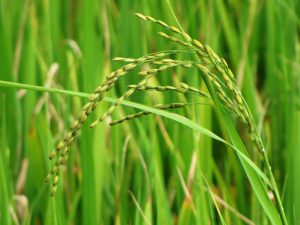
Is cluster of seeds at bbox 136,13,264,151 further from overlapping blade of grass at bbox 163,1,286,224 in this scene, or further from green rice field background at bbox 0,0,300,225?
green rice field background at bbox 0,0,300,225

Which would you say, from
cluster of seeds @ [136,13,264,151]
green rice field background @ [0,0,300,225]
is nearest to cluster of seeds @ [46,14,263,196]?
cluster of seeds @ [136,13,264,151]

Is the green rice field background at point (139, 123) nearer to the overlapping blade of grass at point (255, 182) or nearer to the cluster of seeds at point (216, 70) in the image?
the overlapping blade of grass at point (255, 182)

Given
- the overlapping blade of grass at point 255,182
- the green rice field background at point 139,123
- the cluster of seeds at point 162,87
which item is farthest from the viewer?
the green rice field background at point 139,123

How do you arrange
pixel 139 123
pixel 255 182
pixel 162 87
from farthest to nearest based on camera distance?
1. pixel 139 123
2. pixel 255 182
3. pixel 162 87

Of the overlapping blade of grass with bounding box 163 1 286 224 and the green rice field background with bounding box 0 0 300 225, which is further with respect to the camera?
the green rice field background with bounding box 0 0 300 225

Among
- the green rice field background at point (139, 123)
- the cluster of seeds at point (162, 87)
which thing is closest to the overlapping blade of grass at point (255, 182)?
the cluster of seeds at point (162, 87)

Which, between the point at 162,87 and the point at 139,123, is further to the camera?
the point at 139,123

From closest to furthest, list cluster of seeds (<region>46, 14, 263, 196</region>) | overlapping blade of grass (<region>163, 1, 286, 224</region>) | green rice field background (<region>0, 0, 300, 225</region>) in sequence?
cluster of seeds (<region>46, 14, 263, 196</region>)
overlapping blade of grass (<region>163, 1, 286, 224</region>)
green rice field background (<region>0, 0, 300, 225</region>)

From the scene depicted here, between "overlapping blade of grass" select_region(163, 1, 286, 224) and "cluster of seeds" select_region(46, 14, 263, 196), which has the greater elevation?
"cluster of seeds" select_region(46, 14, 263, 196)

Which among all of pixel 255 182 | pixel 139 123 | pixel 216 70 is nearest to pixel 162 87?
pixel 216 70

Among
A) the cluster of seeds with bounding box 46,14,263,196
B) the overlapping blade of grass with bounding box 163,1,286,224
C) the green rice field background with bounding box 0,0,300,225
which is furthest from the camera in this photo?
the green rice field background with bounding box 0,0,300,225

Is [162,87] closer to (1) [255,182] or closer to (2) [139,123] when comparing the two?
(1) [255,182]
